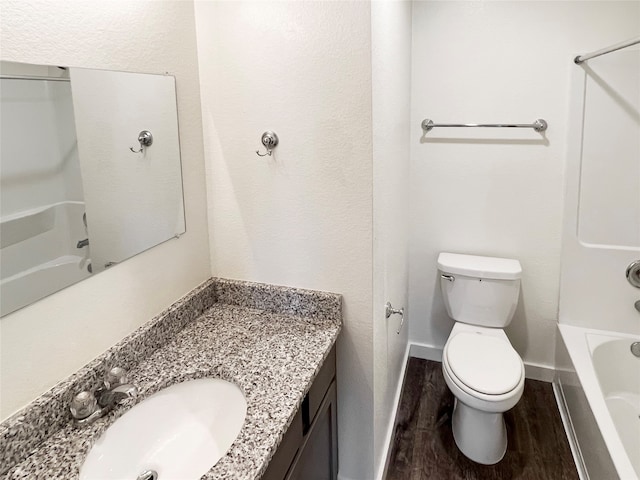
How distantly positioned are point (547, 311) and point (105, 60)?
7.89ft

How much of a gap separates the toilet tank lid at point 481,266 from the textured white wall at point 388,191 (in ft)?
0.78

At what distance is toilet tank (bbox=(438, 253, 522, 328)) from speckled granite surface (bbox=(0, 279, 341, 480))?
1043 mm

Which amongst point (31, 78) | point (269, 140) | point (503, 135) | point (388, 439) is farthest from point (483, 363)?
point (31, 78)

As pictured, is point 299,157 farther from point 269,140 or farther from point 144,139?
point 144,139

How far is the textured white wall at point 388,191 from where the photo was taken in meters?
1.54

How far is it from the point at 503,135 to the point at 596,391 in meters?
1.29

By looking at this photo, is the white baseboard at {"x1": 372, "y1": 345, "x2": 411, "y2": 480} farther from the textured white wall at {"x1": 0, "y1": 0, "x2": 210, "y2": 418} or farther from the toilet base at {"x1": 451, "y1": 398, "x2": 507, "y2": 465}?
the textured white wall at {"x1": 0, "y1": 0, "x2": 210, "y2": 418}

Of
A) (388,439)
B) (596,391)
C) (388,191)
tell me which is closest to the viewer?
(388,191)

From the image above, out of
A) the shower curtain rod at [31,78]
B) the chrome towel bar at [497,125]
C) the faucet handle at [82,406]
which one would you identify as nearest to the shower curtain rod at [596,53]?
the chrome towel bar at [497,125]

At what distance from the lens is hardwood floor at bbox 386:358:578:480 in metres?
1.98

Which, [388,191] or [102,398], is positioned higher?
[388,191]

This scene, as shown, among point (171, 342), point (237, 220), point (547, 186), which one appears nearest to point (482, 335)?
point (547, 186)

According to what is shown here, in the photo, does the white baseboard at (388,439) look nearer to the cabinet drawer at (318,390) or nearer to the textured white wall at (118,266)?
the cabinet drawer at (318,390)

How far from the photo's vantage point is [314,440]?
4.63ft
